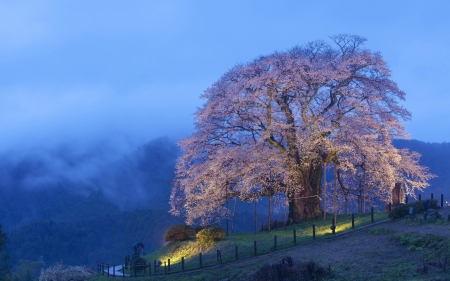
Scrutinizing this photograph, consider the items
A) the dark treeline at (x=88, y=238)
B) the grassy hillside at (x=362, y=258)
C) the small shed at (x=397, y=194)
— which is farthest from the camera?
the dark treeline at (x=88, y=238)

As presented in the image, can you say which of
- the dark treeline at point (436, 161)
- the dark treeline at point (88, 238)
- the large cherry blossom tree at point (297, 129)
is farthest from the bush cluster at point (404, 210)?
the dark treeline at point (88, 238)

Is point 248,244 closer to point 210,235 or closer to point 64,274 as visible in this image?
point 210,235

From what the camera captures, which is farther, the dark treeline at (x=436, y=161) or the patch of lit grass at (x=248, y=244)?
the dark treeline at (x=436, y=161)

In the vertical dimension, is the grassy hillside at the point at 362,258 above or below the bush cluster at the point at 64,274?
above

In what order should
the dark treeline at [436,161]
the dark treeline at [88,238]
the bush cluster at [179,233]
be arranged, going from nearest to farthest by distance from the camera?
1. the bush cluster at [179,233]
2. the dark treeline at [436,161]
3. the dark treeline at [88,238]

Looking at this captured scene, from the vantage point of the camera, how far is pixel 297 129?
97.6ft

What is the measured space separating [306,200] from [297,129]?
4429 mm

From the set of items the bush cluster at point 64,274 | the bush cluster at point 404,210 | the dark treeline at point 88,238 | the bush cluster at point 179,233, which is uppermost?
the bush cluster at point 404,210

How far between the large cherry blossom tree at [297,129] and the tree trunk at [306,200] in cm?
6

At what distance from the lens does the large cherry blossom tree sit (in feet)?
94.6

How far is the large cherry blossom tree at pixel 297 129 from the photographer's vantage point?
28.8 metres

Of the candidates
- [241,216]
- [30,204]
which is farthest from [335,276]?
[30,204]

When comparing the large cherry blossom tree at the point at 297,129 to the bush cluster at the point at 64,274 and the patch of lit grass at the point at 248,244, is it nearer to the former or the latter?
the patch of lit grass at the point at 248,244

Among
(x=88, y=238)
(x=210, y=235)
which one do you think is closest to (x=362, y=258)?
(x=210, y=235)
